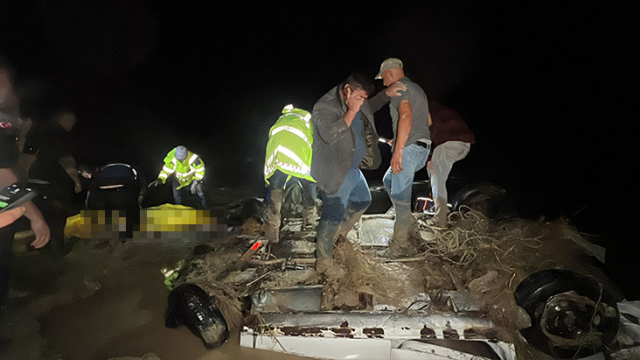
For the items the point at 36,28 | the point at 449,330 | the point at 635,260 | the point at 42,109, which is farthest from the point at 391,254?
the point at 36,28

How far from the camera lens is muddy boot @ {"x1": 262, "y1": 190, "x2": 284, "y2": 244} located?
12.1 feet

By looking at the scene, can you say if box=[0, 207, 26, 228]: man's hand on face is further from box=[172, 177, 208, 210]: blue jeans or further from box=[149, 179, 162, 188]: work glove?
box=[172, 177, 208, 210]: blue jeans

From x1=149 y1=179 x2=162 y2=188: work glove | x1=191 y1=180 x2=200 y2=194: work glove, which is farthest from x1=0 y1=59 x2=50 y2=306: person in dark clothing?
x1=191 y1=180 x2=200 y2=194: work glove

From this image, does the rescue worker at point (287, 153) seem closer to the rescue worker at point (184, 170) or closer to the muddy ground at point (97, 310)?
the muddy ground at point (97, 310)

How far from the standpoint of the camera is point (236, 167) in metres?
13.0

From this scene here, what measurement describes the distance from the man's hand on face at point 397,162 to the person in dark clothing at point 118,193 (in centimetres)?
311

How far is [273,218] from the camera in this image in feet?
12.6

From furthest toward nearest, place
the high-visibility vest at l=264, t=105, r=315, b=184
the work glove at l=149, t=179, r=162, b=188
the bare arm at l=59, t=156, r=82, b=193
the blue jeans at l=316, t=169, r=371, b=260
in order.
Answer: the work glove at l=149, t=179, r=162, b=188 → the bare arm at l=59, t=156, r=82, b=193 → the high-visibility vest at l=264, t=105, r=315, b=184 → the blue jeans at l=316, t=169, r=371, b=260

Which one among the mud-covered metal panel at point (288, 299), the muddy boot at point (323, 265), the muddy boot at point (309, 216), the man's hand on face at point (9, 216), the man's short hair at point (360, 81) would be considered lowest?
the mud-covered metal panel at point (288, 299)

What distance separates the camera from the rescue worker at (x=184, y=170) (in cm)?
609

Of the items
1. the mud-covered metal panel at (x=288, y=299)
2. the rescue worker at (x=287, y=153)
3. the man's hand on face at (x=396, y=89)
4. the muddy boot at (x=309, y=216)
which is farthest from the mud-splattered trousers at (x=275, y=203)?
the man's hand on face at (x=396, y=89)

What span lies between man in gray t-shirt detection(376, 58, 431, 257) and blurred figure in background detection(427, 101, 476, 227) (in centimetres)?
80

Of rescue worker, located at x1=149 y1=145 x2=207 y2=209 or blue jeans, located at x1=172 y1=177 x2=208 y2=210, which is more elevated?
rescue worker, located at x1=149 y1=145 x2=207 y2=209

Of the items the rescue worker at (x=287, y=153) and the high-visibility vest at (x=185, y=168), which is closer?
the rescue worker at (x=287, y=153)
